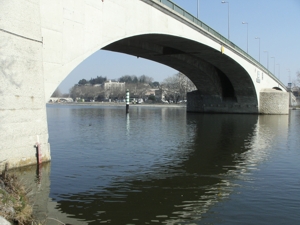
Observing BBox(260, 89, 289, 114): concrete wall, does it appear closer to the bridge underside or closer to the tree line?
the bridge underside

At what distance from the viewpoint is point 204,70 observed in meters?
42.0

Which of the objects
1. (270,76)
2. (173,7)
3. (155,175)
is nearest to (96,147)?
(155,175)

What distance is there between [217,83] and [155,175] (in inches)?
1491

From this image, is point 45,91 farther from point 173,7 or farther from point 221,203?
point 173,7

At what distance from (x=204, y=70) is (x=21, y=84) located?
33871 millimetres

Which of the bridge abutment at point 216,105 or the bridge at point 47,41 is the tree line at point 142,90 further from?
the bridge at point 47,41

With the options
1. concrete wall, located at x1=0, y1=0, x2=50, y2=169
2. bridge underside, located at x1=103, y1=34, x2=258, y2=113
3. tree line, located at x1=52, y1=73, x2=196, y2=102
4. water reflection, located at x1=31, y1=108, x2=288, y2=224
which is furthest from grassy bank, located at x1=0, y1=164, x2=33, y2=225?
tree line, located at x1=52, y1=73, x2=196, y2=102

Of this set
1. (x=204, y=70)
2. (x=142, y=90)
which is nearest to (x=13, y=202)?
(x=204, y=70)

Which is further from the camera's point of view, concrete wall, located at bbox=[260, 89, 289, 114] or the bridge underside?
concrete wall, located at bbox=[260, 89, 289, 114]

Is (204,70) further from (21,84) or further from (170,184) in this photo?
(21,84)

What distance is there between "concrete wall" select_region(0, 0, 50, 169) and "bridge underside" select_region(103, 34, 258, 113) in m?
14.9

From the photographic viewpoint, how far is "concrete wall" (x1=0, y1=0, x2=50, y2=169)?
9.40 meters

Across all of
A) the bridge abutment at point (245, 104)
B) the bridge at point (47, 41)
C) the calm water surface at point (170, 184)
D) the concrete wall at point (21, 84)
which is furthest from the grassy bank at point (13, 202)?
Result: the bridge abutment at point (245, 104)

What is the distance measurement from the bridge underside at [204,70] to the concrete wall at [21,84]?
1493 centimetres
